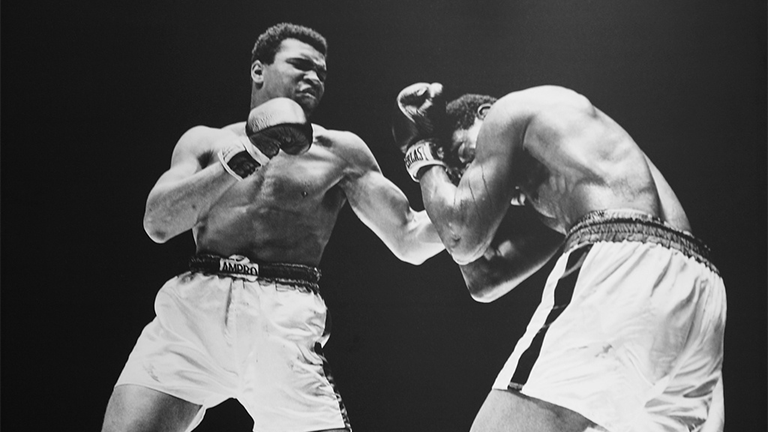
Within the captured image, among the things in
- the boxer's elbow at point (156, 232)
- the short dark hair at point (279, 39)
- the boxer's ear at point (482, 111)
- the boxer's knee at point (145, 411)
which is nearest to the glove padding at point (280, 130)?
the short dark hair at point (279, 39)

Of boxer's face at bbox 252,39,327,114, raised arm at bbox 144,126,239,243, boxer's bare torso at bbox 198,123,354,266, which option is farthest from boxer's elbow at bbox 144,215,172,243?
boxer's face at bbox 252,39,327,114

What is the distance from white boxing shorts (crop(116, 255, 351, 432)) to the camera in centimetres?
207

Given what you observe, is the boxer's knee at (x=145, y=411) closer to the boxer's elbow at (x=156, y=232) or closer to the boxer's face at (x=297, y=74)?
the boxer's elbow at (x=156, y=232)

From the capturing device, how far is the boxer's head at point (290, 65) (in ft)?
7.57

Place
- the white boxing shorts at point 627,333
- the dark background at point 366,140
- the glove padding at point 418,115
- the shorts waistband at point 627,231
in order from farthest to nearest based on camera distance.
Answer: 1. the glove padding at point 418,115
2. the dark background at point 366,140
3. the shorts waistband at point 627,231
4. the white boxing shorts at point 627,333

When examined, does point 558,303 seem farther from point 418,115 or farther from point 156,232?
point 156,232

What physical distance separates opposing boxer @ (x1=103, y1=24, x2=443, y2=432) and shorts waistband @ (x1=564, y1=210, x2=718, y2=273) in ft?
1.48

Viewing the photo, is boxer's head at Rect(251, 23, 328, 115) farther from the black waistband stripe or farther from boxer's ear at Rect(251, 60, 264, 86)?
the black waistband stripe

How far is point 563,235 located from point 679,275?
353 mm

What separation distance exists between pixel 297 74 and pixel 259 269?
2.18 ft

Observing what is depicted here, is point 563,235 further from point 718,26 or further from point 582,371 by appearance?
point 718,26

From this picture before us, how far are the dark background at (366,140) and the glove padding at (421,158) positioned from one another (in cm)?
5

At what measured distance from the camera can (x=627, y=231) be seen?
204 cm

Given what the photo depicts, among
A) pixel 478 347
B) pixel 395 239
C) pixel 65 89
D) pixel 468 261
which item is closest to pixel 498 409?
pixel 478 347
